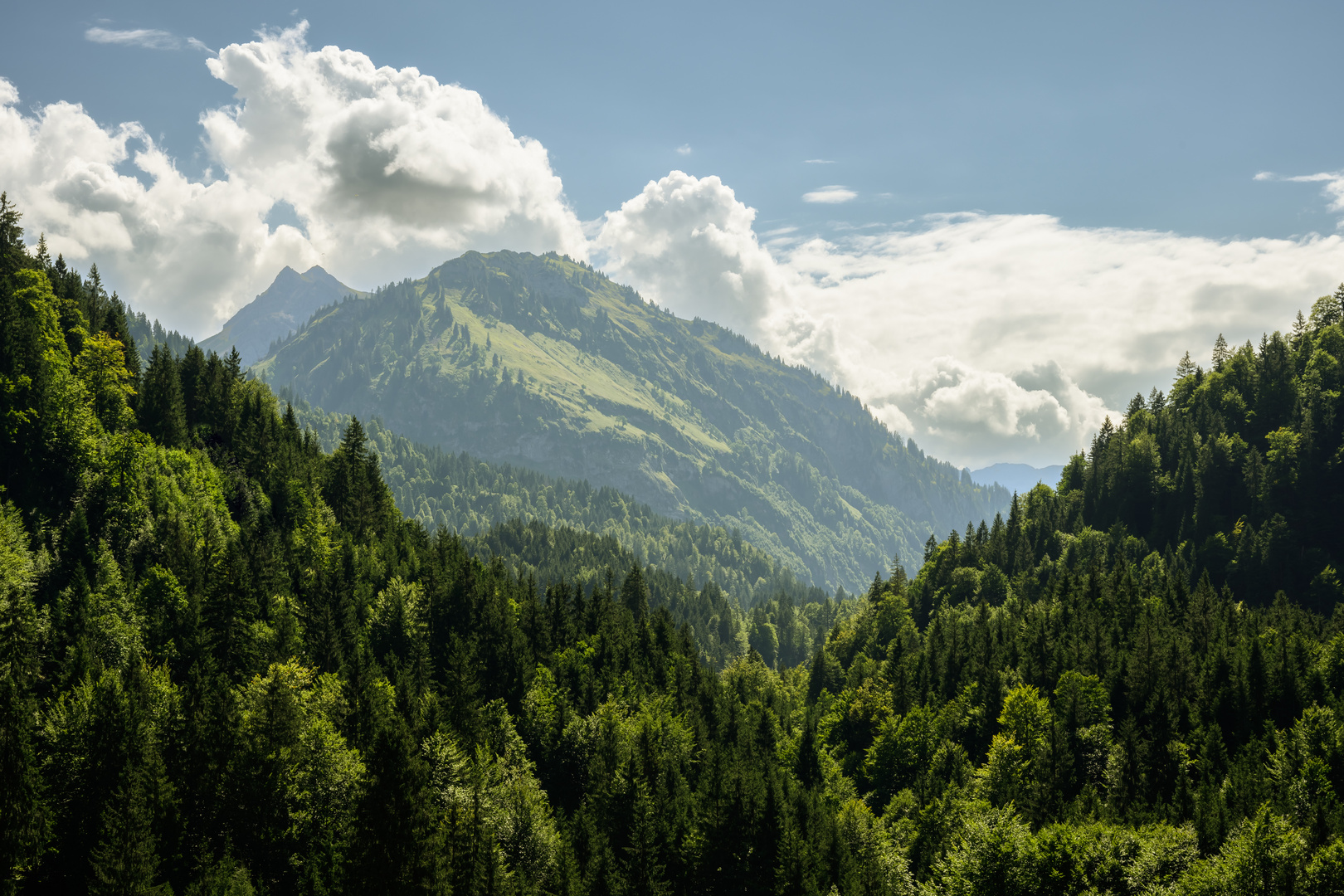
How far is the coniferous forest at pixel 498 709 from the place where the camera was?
6325cm

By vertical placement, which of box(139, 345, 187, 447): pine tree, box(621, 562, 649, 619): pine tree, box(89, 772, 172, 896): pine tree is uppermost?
box(139, 345, 187, 447): pine tree

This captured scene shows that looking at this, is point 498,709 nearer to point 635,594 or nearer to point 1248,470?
point 635,594

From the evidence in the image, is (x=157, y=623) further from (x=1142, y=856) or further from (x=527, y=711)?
(x=1142, y=856)

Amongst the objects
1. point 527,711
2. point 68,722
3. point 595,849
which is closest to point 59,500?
point 68,722

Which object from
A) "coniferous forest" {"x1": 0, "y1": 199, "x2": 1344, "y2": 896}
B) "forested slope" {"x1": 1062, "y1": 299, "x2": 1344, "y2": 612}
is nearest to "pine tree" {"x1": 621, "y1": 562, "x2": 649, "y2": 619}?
"coniferous forest" {"x1": 0, "y1": 199, "x2": 1344, "y2": 896}

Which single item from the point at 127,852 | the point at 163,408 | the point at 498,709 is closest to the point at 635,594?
the point at 498,709

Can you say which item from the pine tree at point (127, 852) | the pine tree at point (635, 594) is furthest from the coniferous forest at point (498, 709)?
the pine tree at point (635, 594)

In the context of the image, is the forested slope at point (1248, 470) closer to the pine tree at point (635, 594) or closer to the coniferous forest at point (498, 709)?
the coniferous forest at point (498, 709)

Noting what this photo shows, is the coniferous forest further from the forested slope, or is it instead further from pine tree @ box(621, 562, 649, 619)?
pine tree @ box(621, 562, 649, 619)

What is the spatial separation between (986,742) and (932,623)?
145 feet

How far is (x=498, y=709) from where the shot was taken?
94.8 m

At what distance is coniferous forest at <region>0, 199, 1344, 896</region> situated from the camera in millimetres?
63250

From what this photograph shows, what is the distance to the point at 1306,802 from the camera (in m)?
74.8

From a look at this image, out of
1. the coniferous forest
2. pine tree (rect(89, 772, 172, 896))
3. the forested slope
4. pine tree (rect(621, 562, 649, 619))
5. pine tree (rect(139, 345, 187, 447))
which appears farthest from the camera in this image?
pine tree (rect(621, 562, 649, 619))
